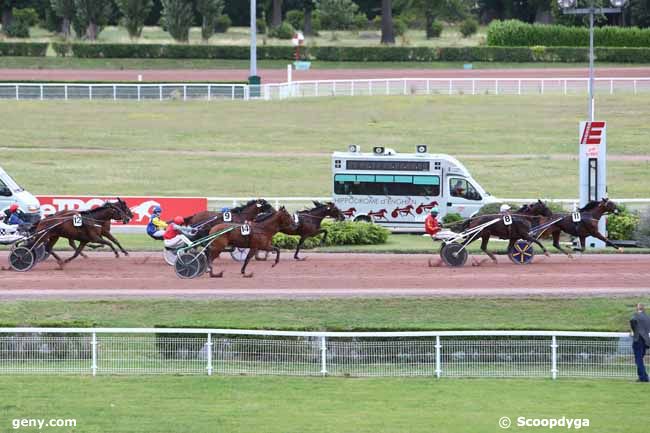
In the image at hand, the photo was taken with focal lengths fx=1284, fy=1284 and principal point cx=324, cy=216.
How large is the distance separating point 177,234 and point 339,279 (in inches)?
116

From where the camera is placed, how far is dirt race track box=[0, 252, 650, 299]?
2106 cm

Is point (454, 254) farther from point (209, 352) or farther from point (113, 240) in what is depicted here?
point (209, 352)

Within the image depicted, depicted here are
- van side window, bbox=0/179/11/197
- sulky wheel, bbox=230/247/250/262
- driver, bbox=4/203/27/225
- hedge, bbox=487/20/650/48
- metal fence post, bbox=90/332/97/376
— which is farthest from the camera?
hedge, bbox=487/20/650/48

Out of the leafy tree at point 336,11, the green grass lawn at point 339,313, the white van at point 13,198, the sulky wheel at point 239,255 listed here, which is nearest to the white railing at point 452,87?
the white van at point 13,198

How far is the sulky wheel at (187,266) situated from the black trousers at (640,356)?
881 centimetres

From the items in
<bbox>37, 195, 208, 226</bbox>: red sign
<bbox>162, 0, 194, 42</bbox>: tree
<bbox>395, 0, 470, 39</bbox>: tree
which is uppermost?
<bbox>395, 0, 470, 39</bbox>: tree

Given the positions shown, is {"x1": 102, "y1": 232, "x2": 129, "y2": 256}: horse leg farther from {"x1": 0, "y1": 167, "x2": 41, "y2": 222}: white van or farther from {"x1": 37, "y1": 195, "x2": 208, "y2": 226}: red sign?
{"x1": 37, "y1": 195, "x2": 208, "y2": 226}: red sign

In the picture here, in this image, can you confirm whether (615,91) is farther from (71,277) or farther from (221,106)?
→ (71,277)

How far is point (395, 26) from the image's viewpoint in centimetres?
8269

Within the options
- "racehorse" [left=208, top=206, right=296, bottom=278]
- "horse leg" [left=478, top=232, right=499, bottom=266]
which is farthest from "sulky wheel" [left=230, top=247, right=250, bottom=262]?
"horse leg" [left=478, top=232, right=499, bottom=266]

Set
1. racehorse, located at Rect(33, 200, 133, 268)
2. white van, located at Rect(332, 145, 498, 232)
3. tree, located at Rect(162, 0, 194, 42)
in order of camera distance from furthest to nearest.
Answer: tree, located at Rect(162, 0, 194, 42) < white van, located at Rect(332, 145, 498, 232) < racehorse, located at Rect(33, 200, 133, 268)

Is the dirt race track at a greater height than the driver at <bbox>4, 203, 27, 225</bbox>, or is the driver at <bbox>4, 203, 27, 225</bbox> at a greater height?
the driver at <bbox>4, 203, 27, 225</bbox>

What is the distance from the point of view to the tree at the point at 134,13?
72756 millimetres

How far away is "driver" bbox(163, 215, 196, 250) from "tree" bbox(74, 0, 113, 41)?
174 feet
